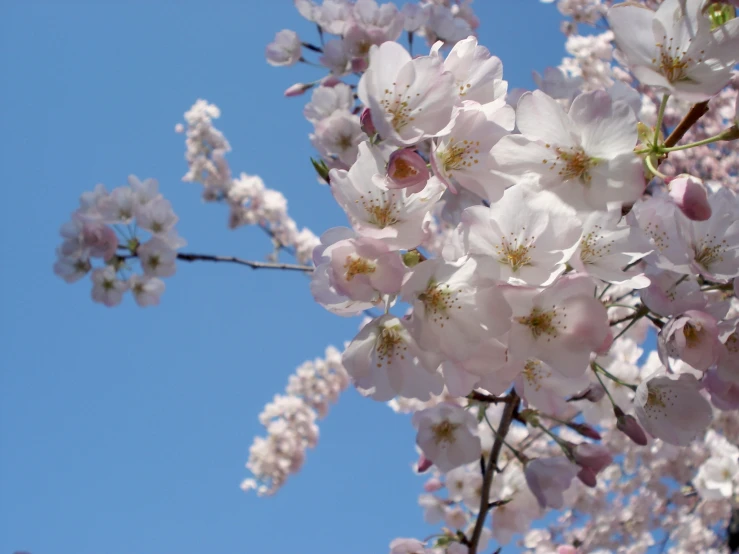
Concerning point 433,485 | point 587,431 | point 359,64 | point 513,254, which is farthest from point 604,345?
point 359,64

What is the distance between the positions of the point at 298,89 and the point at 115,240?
1.24 metres

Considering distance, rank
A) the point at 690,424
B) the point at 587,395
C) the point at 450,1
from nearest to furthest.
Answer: the point at 690,424 → the point at 587,395 → the point at 450,1

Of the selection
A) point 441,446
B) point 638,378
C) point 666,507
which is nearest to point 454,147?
point 441,446

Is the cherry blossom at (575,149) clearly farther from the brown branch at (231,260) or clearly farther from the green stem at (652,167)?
the brown branch at (231,260)

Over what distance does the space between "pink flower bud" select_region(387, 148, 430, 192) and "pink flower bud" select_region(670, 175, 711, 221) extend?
18.2 inches

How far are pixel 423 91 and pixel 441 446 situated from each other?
1.07 meters

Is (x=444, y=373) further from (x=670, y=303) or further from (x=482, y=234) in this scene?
(x=670, y=303)

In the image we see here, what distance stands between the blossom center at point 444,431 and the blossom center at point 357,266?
84 cm

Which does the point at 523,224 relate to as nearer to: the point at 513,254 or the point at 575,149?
the point at 513,254

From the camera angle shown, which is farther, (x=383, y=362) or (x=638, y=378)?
(x=638, y=378)

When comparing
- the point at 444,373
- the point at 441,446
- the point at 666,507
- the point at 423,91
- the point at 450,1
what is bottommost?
the point at 444,373

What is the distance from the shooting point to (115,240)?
2.83 m

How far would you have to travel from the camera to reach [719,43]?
1007 millimetres

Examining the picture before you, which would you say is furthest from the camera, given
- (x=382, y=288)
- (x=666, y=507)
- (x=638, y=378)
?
(x=666, y=507)
